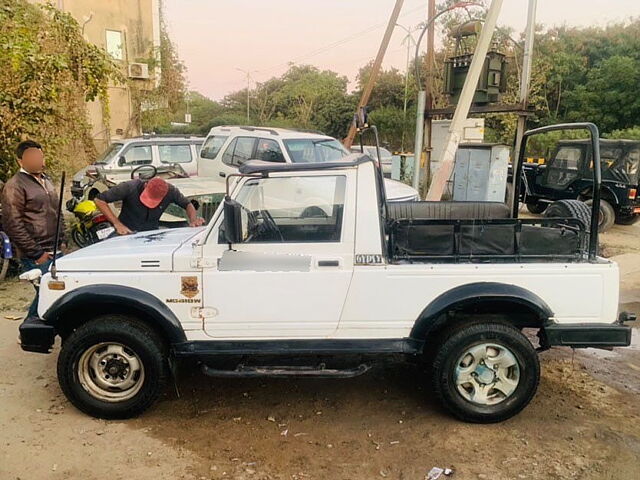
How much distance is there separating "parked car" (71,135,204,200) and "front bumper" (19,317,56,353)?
326 inches

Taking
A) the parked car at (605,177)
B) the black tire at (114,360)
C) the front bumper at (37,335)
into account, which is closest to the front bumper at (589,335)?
the black tire at (114,360)

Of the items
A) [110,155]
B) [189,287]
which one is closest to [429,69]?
[110,155]

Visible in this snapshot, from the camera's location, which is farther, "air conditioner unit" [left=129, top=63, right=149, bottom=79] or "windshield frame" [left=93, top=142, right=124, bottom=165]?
"air conditioner unit" [left=129, top=63, right=149, bottom=79]

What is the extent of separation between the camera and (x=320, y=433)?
12.1 feet

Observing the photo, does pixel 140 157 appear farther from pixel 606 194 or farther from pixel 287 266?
pixel 606 194

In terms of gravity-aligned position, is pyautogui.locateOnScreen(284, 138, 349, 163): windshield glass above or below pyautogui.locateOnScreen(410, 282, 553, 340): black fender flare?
above

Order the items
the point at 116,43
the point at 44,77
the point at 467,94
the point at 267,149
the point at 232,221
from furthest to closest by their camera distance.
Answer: the point at 116,43
the point at 267,149
the point at 467,94
the point at 44,77
the point at 232,221

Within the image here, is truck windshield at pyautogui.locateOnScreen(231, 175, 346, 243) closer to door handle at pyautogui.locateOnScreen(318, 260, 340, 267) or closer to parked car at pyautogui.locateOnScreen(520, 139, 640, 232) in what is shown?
door handle at pyautogui.locateOnScreen(318, 260, 340, 267)

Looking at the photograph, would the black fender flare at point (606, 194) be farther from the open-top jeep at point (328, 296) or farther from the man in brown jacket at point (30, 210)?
the man in brown jacket at point (30, 210)

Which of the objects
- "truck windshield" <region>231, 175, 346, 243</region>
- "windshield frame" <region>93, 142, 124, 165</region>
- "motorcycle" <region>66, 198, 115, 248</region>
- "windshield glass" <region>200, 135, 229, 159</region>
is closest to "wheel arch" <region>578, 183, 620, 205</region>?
"windshield glass" <region>200, 135, 229, 159</region>

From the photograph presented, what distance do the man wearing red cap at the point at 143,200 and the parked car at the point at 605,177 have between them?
9051 mm

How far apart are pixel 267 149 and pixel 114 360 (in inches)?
231

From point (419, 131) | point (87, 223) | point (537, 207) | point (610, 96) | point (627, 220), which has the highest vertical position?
point (610, 96)

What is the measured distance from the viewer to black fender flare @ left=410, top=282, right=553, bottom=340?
3547 mm
